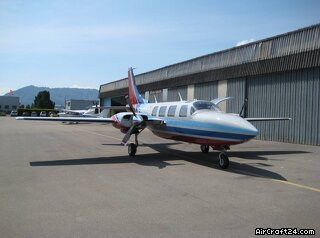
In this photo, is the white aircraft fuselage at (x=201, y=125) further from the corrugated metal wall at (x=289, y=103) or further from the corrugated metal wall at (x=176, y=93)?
the corrugated metal wall at (x=176, y=93)

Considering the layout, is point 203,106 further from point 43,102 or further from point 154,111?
point 43,102

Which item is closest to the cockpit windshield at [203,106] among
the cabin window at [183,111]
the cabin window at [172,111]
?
the cabin window at [183,111]

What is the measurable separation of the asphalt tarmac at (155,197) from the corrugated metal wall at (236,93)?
40.6 ft

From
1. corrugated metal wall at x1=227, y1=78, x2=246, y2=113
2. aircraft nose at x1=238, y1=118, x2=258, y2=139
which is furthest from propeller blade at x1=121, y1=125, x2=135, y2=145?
corrugated metal wall at x1=227, y1=78, x2=246, y2=113

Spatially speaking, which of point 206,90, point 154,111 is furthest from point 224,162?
point 206,90

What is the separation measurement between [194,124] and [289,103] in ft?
37.3

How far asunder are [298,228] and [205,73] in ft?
82.5

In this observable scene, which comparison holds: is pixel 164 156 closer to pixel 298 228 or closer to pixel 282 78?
pixel 298 228

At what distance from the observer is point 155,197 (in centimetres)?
772

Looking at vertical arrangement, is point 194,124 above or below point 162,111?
below

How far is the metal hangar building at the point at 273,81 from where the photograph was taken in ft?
64.9

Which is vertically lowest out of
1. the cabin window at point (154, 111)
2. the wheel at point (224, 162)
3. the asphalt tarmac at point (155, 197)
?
the asphalt tarmac at point (155, 197)

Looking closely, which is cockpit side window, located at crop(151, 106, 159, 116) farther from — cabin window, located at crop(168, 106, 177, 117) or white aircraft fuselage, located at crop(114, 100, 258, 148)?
cabin window, located at crop(168, 106, 177, 117)

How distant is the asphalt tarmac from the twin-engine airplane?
100cm
